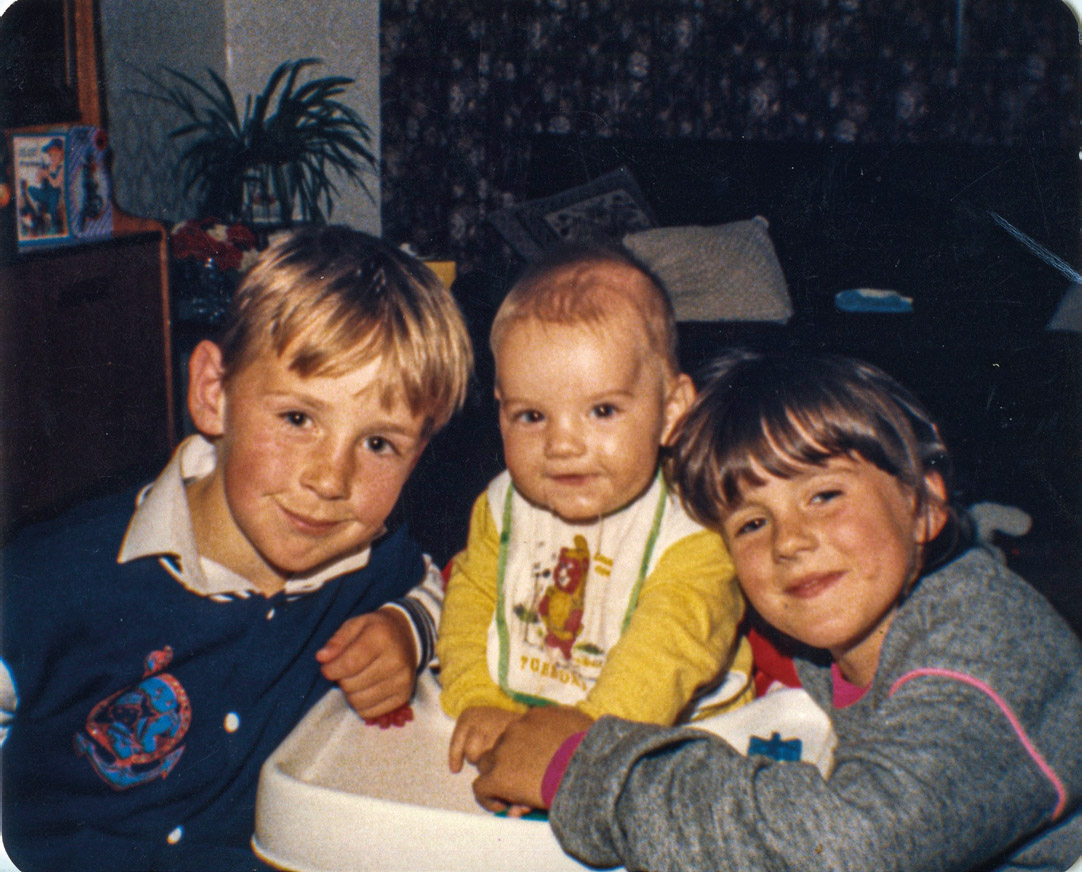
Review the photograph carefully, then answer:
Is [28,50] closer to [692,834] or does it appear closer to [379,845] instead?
[379,845]

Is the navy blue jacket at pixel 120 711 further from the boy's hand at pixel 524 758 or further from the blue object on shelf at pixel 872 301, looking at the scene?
the blue object on shelf at pixel 872 301

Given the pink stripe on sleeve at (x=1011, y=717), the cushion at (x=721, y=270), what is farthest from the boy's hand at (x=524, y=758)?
the cushion at (x=721, y=270)

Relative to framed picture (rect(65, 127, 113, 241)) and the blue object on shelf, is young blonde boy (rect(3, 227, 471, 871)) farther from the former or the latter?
the blue object on shelf

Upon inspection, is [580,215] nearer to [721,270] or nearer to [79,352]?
[721,270]

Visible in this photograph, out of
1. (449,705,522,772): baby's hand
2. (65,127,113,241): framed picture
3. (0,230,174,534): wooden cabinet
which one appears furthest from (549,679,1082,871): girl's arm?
(65,127,113,241): framed picture

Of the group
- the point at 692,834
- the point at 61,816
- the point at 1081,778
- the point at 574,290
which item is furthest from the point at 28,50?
the point at 1081,778

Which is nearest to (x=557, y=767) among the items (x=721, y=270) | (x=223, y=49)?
(x=721, y=270)

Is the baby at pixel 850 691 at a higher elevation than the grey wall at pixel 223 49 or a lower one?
lower
